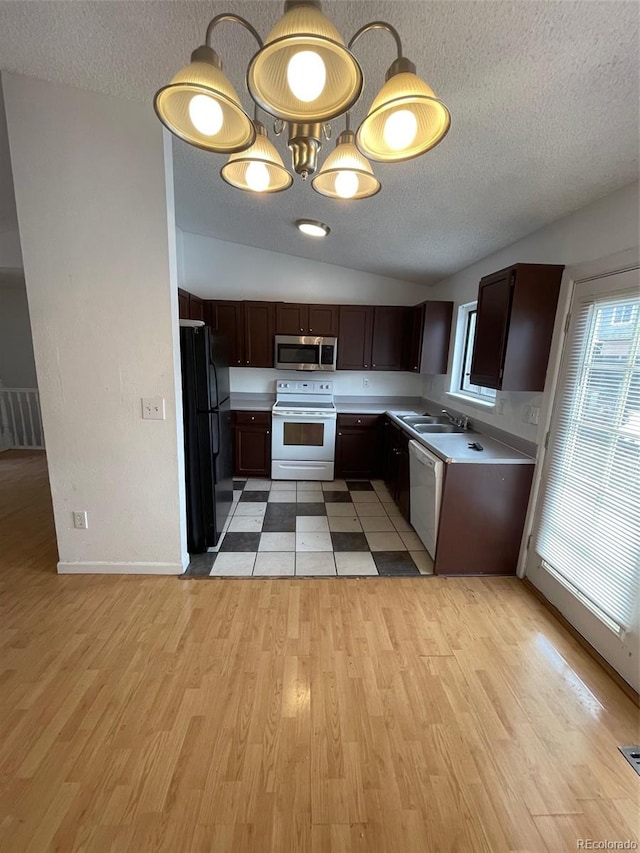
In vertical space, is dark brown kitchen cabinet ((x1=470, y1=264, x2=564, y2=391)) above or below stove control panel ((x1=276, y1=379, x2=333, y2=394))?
above

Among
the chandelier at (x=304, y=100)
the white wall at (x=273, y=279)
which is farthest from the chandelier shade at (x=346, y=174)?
the white wall at (x=273, y=279)

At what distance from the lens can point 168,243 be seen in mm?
2006

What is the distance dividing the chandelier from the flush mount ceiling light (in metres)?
1.93

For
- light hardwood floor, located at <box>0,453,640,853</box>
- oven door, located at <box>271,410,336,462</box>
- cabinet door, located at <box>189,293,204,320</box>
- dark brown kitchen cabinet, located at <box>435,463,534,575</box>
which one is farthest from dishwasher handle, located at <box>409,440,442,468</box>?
cabinet door, located at <box>189,293,204,320</box>

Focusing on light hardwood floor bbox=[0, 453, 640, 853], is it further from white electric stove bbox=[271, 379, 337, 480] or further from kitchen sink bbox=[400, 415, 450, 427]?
white electric stove bbox=[271, 379, 337, 480]

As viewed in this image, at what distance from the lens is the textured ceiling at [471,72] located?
1103 mm

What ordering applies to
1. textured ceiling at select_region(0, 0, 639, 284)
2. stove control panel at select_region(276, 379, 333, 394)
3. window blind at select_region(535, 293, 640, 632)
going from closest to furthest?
1. textured ceiling at select_region(0, 0, 639, 284)
2. window blind at select_region(535, 293, 640, 632)
3. stove control panel at select_region(276, 379, 333, 394)

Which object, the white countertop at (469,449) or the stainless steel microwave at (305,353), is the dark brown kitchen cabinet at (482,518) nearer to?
the white countertop at (469,449)

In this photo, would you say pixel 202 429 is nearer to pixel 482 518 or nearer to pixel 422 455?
pixel 422 455

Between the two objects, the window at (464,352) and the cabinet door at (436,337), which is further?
the cabinet door at (436,337)

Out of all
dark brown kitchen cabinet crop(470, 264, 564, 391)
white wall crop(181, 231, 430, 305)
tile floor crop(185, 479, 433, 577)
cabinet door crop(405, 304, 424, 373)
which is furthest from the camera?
white wall crop(181, 231, 430, 305)

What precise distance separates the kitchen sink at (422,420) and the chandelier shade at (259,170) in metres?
2.43

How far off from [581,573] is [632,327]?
1323mm

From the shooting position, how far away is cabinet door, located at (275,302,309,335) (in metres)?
4.04
